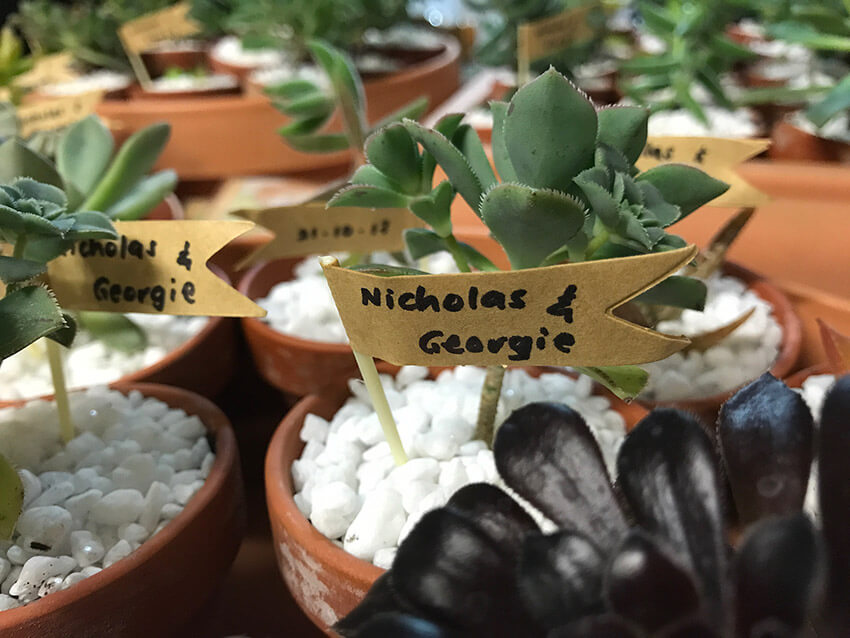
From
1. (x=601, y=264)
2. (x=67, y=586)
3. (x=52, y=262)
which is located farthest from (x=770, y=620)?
(x=52, y=262)

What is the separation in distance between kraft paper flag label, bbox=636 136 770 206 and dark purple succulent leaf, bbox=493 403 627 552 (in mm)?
331

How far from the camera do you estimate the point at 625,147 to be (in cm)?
43

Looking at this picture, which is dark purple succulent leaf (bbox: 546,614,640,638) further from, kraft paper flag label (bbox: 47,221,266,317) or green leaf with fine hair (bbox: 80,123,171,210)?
green leaf with fine hair (bbox: 80,123,171,210)

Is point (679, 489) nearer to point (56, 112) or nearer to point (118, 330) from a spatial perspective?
point (118, 330)

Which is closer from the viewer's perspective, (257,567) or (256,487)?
Result: (257,567)

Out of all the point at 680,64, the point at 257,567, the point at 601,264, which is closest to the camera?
the point at 601,264

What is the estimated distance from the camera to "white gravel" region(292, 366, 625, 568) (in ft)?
1.51

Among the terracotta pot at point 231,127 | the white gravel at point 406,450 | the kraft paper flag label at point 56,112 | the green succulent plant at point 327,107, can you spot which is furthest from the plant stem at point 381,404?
the terracotta pot at point 231,127

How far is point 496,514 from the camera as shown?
1.12 feet

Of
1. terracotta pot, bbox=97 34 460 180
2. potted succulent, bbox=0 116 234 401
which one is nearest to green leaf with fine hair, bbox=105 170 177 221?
potted succulent, bbox=0 116 234 401

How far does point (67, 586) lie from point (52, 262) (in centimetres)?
26

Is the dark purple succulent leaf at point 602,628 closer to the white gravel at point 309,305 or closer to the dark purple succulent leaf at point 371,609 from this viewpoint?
the dark purple succulent leaf at point 371,609

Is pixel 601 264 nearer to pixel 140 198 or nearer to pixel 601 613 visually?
pixel 601 613

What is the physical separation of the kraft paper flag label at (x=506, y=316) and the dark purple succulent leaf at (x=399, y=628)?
159 millimetres
